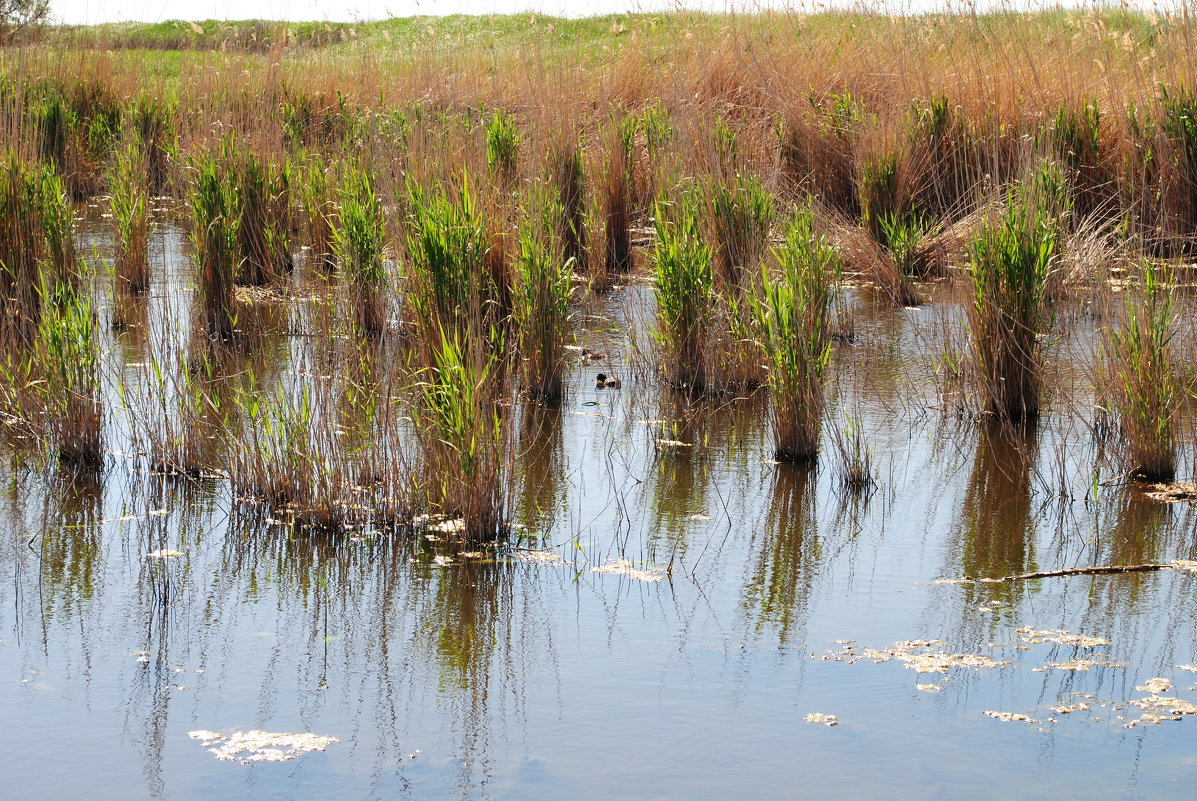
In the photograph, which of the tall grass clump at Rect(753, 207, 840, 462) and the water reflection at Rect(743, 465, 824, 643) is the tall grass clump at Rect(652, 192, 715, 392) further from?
the water reflection at Rect(743, 465, 824, 643)

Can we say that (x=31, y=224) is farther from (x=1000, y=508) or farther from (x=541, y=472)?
(x=1000, y=508)

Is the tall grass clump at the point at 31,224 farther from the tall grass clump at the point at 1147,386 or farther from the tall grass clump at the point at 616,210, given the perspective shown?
the tall grass clump at the point at 1147,386

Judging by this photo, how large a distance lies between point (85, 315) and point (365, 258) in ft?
6.15

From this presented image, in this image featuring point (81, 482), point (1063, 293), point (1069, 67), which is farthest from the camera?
point (1069, 67)

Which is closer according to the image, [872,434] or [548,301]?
[872,434]

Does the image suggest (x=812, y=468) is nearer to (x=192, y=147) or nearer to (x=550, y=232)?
(x=550, y=232)

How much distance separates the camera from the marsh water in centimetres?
269

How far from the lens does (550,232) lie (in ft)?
20.2

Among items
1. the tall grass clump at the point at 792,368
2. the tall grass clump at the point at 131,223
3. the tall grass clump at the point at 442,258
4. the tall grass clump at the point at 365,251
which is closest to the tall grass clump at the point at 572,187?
the tall grass clump at the point at 365,251

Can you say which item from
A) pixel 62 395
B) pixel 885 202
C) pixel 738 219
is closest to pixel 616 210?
pixel 885 202

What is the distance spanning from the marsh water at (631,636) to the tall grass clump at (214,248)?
189cm

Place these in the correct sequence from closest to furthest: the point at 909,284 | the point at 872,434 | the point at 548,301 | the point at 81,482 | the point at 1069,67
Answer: the point at 81,482 → the point at 872,434 → the point at 548,301 → the point at 909,284 → the point at 1069,67

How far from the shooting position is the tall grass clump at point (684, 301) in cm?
575

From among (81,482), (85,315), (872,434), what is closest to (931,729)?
(872,434)
